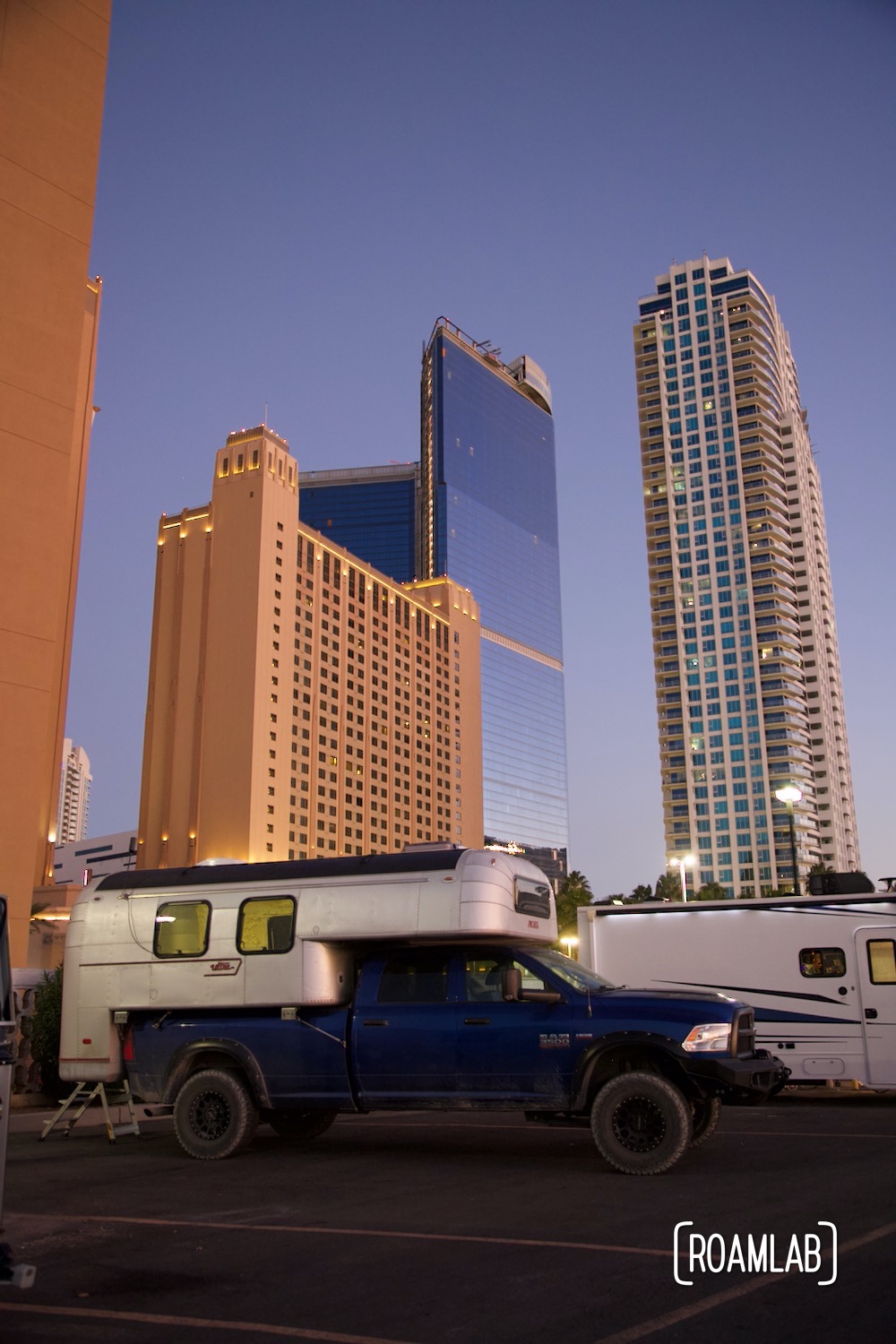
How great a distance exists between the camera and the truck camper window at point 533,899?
1130 cm

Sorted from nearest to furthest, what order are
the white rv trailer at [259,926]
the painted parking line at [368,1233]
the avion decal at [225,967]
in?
the painted parking line at [368,1233] < the white rv trailer at [259,926] < the avion decal at [225,967]

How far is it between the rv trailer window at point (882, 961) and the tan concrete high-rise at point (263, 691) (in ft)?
339

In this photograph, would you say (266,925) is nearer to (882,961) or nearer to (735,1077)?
(735,1077)

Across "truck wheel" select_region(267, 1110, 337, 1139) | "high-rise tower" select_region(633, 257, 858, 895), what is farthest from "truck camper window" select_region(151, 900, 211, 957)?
"high-rise tower" select_region(633, 257, 858, 895)

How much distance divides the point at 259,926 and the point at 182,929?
3.41 feet

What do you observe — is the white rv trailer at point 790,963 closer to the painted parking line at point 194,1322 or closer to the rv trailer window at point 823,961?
the rv trailer window at point 823,961

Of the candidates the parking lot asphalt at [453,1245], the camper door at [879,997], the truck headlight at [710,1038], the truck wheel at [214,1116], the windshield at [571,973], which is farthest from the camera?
the camper door at [879,997]

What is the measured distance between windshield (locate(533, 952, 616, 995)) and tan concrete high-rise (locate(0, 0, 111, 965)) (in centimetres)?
1594

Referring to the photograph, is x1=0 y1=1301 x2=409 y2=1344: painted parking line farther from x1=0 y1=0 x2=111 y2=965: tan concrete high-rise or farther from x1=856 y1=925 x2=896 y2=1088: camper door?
x1=0 y1=0 x2=111 y2=965: tan concrete high-rise

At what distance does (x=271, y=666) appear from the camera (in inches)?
4993

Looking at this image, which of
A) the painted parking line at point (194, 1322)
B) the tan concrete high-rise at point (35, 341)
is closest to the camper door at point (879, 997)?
the painted parking line at point (194, 1322)

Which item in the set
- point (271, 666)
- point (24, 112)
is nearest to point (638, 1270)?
point (24, 112)

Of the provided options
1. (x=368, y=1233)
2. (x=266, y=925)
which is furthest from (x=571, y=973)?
(x=368, y=1233)

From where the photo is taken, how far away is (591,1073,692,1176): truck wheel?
369 inches
